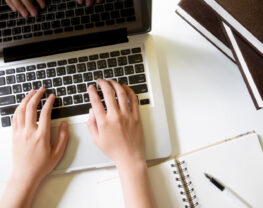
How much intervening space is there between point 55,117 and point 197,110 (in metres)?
0.32

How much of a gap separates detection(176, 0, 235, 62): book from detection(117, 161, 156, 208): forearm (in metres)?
0.31

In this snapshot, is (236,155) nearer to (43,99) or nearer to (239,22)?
(239,22)

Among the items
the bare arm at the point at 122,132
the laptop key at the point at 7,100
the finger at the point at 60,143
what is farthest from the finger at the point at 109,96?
the laptop key at the point at 7,100

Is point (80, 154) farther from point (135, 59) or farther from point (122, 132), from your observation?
point (135, 59)

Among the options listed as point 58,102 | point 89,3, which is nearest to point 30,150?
point 58,102

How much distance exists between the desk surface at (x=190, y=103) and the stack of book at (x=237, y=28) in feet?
0.13

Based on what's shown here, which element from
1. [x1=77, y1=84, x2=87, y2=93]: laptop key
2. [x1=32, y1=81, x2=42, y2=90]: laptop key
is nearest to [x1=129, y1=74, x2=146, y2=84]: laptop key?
[x1=77, y1=84, x2=87, y2=93]: laptop key

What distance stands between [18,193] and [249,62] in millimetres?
547

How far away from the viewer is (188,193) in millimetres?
594

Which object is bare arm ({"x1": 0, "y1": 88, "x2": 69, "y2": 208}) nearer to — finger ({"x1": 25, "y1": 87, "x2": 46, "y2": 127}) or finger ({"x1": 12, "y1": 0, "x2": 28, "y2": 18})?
finger ({"x1": 25, "y1": 87, "x2": 46, "y2": 127})

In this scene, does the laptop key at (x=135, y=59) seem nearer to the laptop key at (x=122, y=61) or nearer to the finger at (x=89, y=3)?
the laptop key at (x=122, y=61)

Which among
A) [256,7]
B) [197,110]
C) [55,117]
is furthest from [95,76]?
[256,7]

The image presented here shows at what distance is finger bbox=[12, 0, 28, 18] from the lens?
562 millimetres

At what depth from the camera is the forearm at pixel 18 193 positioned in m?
0.58
